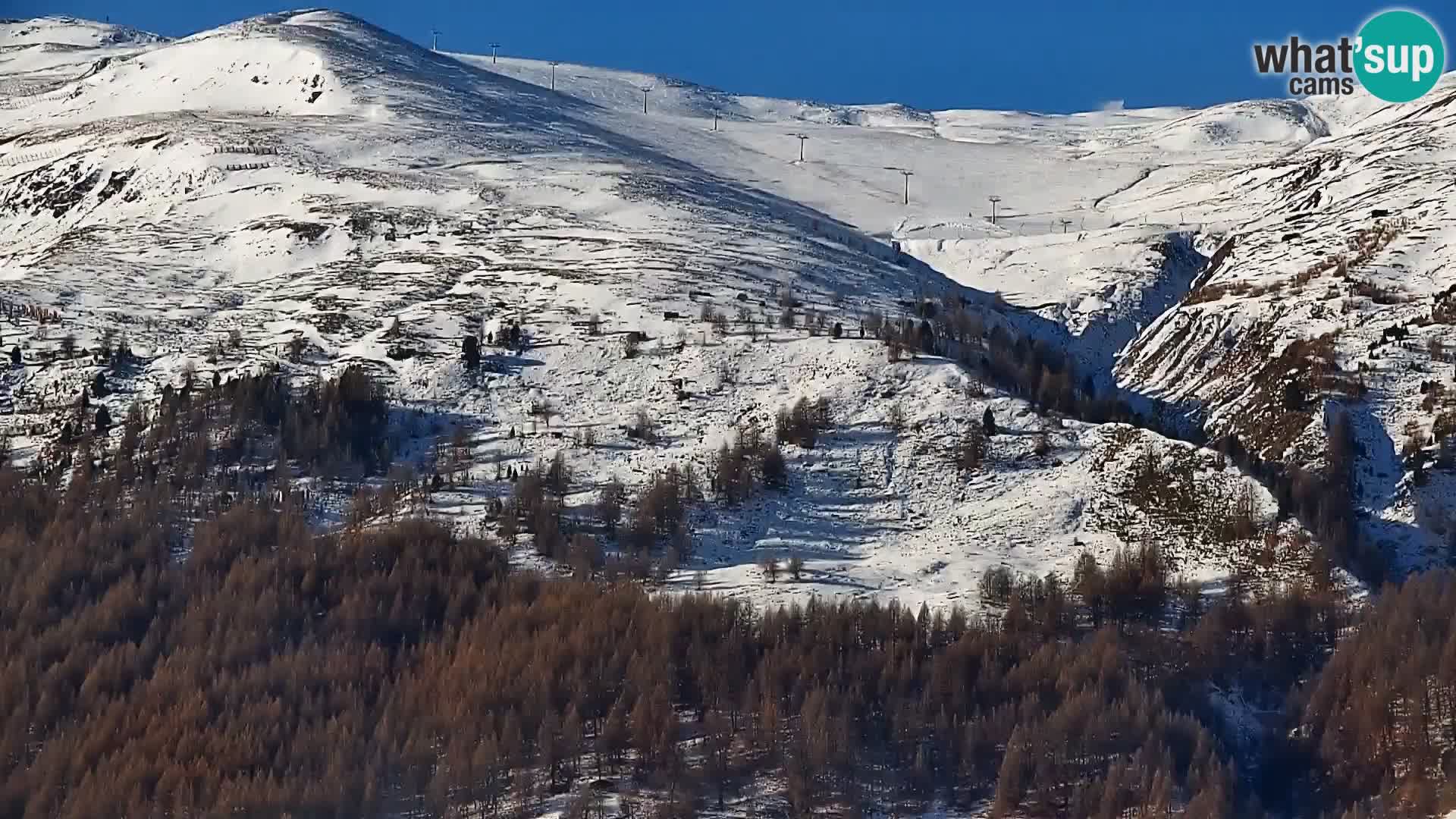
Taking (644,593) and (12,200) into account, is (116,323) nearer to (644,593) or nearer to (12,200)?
(644,593)

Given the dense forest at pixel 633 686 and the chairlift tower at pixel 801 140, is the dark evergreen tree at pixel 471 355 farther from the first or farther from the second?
the chairlift tower at pixel 801 140

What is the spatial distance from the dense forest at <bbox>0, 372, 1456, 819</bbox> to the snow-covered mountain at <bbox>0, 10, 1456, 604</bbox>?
9.67ft

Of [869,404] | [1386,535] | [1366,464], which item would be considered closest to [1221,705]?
[1386,535]

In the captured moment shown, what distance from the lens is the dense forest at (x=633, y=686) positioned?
31781 millimetres

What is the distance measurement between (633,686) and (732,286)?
35235 mm

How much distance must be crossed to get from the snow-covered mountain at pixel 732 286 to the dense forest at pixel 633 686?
295 cm

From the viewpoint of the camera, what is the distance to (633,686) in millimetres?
34688

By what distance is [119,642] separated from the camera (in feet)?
122

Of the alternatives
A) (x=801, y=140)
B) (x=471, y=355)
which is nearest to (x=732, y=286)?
(x=471, y=355)

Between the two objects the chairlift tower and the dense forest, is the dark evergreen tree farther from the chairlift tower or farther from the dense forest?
the chairlift tower

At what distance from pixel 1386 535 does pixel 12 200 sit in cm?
8620

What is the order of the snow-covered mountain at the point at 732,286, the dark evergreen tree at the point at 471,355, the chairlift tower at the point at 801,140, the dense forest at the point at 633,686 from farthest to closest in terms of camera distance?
the chairlift tower at the point at 801,140 → the dark evergreen tree at the point at 471,355 → the snow-covered mountain at the point at 732,286 → the dense forest at the point at 633,686

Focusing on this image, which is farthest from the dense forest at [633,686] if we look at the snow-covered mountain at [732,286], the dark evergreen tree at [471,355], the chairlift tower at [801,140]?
the chairlift tower at [801,140]

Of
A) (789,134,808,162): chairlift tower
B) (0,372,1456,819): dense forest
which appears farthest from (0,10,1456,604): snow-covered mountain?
(789,134,808,162): chairlift tower
